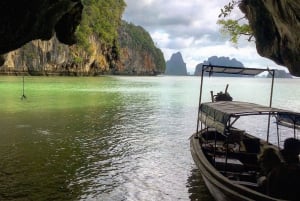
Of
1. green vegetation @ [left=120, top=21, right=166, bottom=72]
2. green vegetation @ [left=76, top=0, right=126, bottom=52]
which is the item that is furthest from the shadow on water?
green vegetation @ [left=120, top=21, right=166, bottom=72]

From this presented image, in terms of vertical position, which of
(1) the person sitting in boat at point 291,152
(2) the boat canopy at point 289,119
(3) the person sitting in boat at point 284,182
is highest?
(2) the boat canopy at point 289,119

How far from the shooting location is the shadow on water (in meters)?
9.77

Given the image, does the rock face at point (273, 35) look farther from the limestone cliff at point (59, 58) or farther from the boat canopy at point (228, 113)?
the limestone cliff at point (59, 58)

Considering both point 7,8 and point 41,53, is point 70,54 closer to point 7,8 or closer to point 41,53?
point 41,53

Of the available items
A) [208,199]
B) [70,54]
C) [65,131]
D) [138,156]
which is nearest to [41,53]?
[70,54]

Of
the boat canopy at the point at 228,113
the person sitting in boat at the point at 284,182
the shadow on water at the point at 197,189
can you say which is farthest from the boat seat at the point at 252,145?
the person sitting in boat at the point at 284,182

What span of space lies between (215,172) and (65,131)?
37.8 feet

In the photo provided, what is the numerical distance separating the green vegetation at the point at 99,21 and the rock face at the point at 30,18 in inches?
2770

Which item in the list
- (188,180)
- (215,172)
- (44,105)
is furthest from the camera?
(44,105)

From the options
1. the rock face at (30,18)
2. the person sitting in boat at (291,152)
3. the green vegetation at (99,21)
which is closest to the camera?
the person sitting in boat at (291,152)

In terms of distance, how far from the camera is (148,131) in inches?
768

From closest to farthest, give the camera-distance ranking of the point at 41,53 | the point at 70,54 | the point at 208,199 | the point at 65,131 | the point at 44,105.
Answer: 1. the point at 208,199
2. the point at 65,131
3. the point at 44,105
4. the point at 41,53
5. the point at 70,54

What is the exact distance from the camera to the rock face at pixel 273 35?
1299 centimetres

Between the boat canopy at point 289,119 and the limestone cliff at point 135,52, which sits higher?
the limestone cliff at point 135,52
